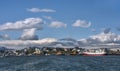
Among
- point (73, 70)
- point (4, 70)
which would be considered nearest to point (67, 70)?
point (73, 70)

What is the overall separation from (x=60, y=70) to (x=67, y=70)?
2454 mm

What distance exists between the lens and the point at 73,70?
Result: 97.2m

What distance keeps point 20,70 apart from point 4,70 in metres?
4.55

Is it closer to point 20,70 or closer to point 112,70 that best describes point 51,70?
point 20,70

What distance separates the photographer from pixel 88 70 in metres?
97.6

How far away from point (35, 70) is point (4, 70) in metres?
8.10

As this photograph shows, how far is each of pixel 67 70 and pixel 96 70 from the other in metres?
6.90

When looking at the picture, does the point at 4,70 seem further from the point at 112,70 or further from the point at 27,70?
the point at 112,70

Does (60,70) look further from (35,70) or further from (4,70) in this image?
(4,70)

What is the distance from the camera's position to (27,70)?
318ft

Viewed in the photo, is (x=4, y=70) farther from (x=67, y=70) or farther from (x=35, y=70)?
(x=67, y=70)

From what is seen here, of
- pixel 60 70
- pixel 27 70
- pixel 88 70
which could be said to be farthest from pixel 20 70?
pixel 88 70

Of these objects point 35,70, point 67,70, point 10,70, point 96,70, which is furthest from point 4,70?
point 96,70

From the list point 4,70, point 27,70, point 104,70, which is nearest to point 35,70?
point 27,70
